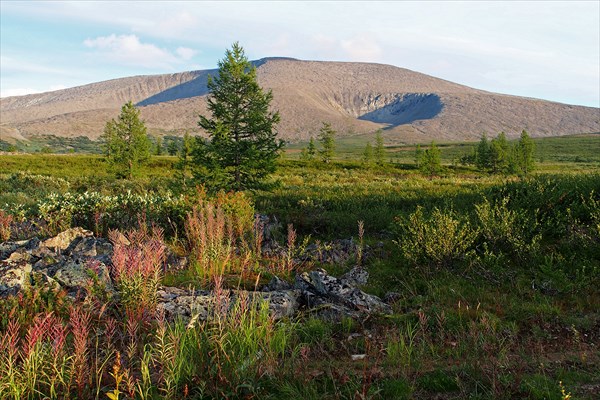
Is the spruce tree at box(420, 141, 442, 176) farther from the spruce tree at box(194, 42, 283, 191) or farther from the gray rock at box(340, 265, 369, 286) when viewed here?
the gray rock at box(340, 265, 369, 286)

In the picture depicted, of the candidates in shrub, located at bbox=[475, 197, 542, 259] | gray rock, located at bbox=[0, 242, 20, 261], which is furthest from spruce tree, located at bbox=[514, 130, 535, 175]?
gray rock, located at bbox=[0, 242, 20, 261]

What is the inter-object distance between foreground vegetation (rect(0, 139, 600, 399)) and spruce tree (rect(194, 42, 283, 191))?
23.7 feet

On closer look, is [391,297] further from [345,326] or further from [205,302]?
[205,302]

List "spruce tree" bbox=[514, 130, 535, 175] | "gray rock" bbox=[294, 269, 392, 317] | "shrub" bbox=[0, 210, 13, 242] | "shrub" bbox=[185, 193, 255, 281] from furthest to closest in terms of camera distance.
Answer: "spruce tree" bbox=[514, 130, 535, 175]
"shrub" bbox=[0, 210, 13, 242]
"shrub" bbox=[185, 193, 255, 281]
"gray rock" bbox=[294, 269, 392, 317]

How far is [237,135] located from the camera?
734 inches

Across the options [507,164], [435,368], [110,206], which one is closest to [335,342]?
[435,368]

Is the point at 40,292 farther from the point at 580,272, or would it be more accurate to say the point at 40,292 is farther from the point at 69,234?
the point at 580,272

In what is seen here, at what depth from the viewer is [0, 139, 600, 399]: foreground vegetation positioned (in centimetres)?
351

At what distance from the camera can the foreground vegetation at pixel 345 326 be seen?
11.5 feet

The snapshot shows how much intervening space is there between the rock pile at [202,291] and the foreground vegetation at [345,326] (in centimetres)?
29

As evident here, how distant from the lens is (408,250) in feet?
26.1

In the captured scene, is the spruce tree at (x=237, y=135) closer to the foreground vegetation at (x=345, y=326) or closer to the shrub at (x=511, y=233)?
the foreground vegetation at (x=345, y=326)

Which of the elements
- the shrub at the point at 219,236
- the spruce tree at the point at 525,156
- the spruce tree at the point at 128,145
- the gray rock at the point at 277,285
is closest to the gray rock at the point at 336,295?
the gray rock at the point at 277,285

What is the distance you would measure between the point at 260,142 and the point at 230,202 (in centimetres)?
897
